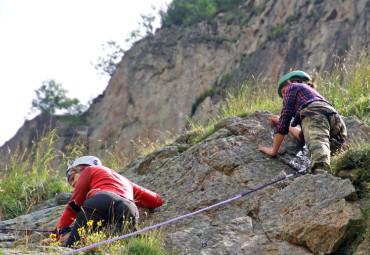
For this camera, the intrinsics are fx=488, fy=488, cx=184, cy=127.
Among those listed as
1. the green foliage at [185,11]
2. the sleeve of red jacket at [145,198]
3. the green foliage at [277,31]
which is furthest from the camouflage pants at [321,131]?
the green foliage at [185,11]

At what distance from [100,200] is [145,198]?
1.07m

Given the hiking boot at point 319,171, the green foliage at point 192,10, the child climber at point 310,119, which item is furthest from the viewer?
the green foliage at point 192,10

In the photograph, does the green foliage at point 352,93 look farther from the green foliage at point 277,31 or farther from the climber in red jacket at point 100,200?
the green foliage at point 277,31

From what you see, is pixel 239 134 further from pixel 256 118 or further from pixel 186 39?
pixel 186 39

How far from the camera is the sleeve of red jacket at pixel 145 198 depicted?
20.2 ft

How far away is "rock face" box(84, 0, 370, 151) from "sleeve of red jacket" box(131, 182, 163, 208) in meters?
13.7

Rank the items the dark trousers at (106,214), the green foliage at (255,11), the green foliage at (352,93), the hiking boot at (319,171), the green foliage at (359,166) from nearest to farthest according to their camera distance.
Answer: the green foliage at (359,166)
the dark trousers at (106,214)
the hiking boot at (319,171)
the green foliage at (352,93)
the green foliage at (255,11)

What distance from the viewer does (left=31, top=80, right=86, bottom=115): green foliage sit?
35.8m

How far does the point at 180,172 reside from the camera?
7000mm

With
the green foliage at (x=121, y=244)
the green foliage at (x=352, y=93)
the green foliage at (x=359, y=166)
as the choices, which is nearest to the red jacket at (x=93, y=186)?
the green foliage at (x=121, y=244)

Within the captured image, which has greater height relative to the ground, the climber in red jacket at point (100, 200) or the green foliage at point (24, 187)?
the climber in red jacket at point (100, 200)

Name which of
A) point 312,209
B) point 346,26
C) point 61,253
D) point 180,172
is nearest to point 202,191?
point 180,172

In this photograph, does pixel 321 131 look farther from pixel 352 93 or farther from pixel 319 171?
pixel 352 93

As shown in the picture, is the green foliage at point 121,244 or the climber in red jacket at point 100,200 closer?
the green foliage at point 121,244
